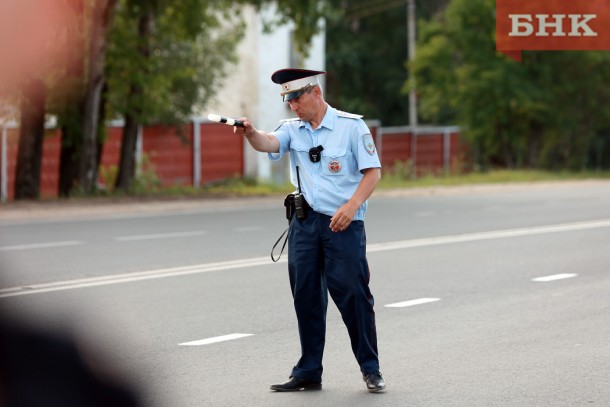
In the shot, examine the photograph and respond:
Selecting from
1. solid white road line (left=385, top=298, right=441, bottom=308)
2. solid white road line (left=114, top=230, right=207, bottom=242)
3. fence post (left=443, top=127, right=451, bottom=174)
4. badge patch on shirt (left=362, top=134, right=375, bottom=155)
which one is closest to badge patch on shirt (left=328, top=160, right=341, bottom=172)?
badge patch on shirt (left=362, top=134, right=375, bottom=155)

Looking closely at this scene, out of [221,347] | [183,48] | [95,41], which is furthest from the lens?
[183,48]

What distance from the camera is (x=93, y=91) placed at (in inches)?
1062

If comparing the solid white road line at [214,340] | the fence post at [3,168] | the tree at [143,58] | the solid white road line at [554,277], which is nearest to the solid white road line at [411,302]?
the solid white road line at [554,277]

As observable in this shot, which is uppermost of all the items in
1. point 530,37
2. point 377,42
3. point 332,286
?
point 377,42

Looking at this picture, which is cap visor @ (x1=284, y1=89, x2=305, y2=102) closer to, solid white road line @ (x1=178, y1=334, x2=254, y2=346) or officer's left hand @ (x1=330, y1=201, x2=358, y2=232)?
officer's left hand @ (x1=330, y1=201, x2=358, y2=232)

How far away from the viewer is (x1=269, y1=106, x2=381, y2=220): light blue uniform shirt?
6.66 metres

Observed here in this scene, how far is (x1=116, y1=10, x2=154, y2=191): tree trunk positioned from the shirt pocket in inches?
833

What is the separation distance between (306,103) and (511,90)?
3746 cm

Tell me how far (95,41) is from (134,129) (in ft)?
16.6

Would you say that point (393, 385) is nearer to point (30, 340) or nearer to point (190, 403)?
point (190, 403)

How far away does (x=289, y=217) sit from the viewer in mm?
6766

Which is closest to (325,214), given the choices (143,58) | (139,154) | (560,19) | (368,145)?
(368,145)

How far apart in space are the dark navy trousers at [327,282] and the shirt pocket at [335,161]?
231 mm

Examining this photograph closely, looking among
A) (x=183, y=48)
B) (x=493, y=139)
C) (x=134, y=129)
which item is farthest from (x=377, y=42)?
(x=134, y=129)
